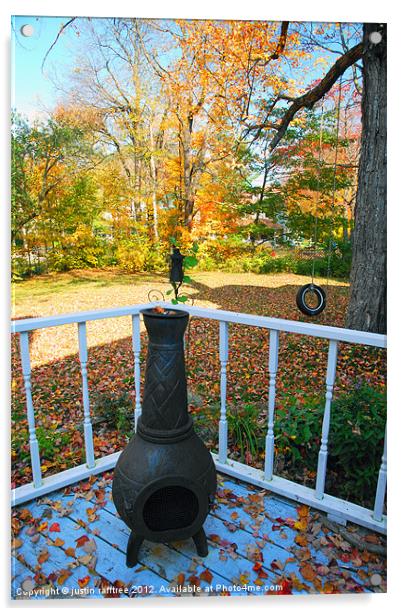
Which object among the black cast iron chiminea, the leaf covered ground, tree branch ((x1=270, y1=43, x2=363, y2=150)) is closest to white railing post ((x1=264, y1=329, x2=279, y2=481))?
the leaf covered ground

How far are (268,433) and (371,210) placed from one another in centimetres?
133

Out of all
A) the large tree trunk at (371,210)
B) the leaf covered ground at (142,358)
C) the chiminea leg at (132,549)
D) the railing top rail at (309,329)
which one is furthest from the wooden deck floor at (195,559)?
the large tree trunk at (371,210)

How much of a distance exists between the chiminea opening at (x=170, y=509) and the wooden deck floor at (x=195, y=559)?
0.16 m

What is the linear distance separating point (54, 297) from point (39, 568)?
140 centimetres

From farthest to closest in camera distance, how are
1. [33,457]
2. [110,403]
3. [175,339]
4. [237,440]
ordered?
[110,403] → [237,440] → [33,457] → [175,339]

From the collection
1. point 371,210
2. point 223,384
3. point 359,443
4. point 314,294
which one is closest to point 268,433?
point 223,384

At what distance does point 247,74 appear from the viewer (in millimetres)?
1975

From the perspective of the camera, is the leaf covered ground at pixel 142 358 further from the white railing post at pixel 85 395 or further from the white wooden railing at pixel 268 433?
the white railing post at pixel 85 395

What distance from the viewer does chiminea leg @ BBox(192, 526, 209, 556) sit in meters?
1.31

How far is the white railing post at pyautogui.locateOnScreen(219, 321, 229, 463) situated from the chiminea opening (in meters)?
0.53

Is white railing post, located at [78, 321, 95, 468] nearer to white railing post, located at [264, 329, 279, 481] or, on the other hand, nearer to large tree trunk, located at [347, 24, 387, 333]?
white railing post, located at [264, 329, 279, 481]

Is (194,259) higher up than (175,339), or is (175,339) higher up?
(194,259)

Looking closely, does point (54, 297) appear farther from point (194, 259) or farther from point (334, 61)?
point (334, 61)
